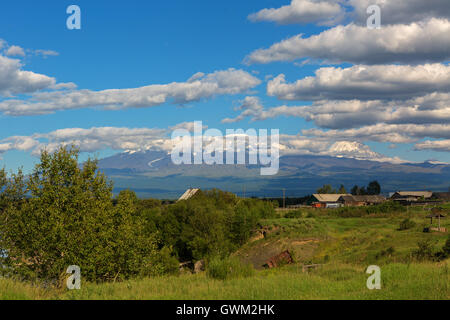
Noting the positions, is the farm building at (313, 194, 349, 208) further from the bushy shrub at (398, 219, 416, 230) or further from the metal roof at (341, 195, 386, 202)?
the bushy shrub at (398, 219, 416, 230)

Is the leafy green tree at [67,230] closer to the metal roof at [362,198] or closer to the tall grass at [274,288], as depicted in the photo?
the tall grass at [274,288]

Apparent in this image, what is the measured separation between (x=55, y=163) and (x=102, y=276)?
25.8ft

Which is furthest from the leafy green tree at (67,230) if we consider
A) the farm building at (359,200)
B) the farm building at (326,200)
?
the farm building at (326,200)

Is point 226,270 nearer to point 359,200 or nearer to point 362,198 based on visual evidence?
point 359,200

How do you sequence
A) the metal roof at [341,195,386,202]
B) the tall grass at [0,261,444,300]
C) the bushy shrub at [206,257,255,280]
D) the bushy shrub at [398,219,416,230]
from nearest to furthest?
1. the tall grass at [0,261,444,300]
2. the bushy shrub at [206,257,255,280]
3. the bushy shrub at [398,219,416,230]
4. the metal roof at [341,195,386,202]

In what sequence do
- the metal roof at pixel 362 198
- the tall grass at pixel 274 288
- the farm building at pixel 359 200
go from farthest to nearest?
the metal roof at pixel 362 198
the farm building at pixel 359 200
the tall grass at pixel 274 288

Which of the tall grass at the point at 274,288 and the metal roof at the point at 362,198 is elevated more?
the tall grass at the point at 274,288

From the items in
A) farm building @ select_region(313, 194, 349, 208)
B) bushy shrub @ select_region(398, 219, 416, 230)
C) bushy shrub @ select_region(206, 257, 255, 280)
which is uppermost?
bushy shrub @ select_region(206, 257, 255, 280)

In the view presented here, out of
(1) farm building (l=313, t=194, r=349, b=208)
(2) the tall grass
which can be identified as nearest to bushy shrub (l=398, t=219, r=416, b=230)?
(2) the tall grass

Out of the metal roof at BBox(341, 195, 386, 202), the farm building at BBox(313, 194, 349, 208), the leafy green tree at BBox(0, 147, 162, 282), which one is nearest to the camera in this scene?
the leafy green tree at BBox(0, 147, 162, 282)

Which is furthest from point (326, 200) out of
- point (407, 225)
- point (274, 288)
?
point (274, 288)

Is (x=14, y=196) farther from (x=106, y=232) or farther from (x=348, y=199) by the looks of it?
(x=348, y=199)

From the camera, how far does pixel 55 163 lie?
95.8 feet

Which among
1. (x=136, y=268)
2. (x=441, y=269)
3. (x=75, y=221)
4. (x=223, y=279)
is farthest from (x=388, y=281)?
(x=75, y=221)
